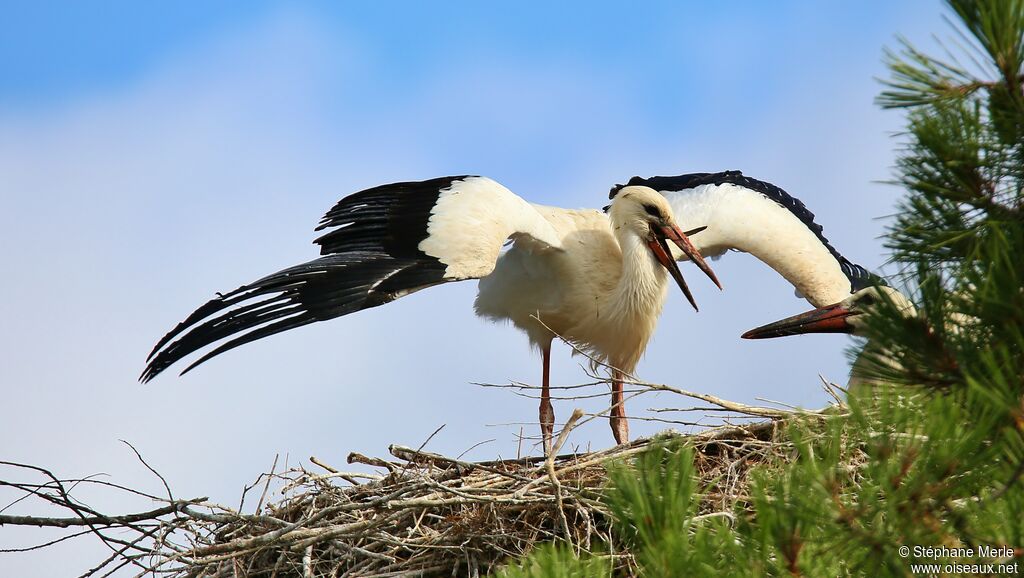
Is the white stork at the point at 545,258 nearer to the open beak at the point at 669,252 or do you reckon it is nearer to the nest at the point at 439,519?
the open beak at the point at 669,252

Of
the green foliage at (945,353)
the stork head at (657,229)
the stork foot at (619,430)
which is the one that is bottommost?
the green foliage at (945,353)

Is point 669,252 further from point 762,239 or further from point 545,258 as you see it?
point 762,239

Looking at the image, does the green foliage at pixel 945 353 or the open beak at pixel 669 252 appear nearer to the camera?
the green foliage at pixel 945 353

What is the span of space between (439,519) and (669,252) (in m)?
2.12

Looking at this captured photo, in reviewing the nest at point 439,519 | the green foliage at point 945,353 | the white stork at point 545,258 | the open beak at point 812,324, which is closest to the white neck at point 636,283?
the white stork at point 545,258

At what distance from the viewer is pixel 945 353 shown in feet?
6.65

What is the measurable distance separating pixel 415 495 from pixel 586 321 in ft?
6.00

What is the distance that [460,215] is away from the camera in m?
5.27

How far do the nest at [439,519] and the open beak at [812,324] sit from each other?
→ 3.39 ft

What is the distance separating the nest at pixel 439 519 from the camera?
4.26 m

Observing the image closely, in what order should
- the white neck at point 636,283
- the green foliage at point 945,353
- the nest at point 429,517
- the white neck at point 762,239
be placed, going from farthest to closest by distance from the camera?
1. the white neck at point 762,239
2. the white neck at point 636,283
3. the nest at point 429,517
4. the green foliage at point 945,353

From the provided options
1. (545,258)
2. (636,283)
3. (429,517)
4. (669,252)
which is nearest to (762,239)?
(669,252)

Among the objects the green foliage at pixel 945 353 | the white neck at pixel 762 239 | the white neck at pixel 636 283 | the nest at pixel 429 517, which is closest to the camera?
the green foliage at pixel 945 353

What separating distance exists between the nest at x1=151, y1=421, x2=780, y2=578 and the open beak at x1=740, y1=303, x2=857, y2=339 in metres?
1.03
